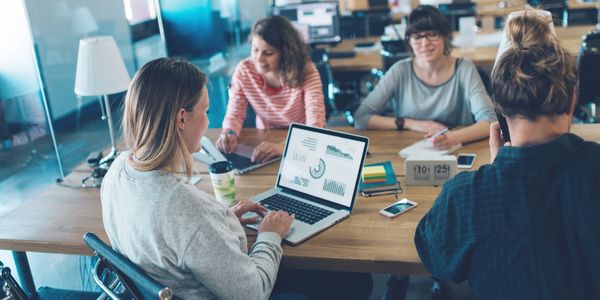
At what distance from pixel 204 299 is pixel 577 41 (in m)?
3.82

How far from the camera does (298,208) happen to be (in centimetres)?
181

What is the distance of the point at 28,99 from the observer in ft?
11.5

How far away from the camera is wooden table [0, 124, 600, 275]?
1.52 meters

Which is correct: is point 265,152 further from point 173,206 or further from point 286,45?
point 173,206

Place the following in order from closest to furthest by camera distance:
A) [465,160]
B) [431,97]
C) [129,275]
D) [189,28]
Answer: [129,275], [465,160], [431,97], [189,28]

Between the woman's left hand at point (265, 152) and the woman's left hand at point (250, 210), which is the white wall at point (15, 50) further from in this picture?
the woman's left hand at point (250, 210)

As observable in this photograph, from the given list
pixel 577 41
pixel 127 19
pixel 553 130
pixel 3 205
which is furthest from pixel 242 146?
pixel 577 41

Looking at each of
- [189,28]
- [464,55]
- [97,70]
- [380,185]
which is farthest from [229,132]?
[189,28]

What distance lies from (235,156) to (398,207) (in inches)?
31.9

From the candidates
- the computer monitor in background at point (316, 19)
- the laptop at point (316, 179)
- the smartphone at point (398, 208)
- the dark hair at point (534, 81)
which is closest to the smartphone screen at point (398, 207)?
the smartphone at point (398, 208)

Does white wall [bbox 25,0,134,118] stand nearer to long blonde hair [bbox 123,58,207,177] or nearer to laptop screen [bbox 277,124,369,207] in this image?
laptop screen [bbox 277,124,369,207]

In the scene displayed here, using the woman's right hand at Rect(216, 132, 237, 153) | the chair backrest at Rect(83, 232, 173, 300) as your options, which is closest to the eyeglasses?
the woman's right hand at Rect(216, 132, 237, 153)

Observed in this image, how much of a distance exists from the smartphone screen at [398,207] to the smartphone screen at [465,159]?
0.37 m

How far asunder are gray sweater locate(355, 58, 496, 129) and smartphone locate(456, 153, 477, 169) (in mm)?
389
